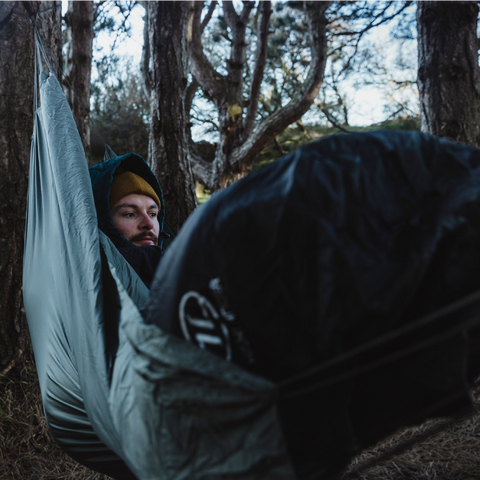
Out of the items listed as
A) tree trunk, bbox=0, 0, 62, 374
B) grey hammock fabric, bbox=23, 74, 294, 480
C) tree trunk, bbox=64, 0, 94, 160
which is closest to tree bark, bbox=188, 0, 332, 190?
tree trunk, bbox=64, 0, 94, 160

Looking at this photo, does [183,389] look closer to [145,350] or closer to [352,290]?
[145,350]

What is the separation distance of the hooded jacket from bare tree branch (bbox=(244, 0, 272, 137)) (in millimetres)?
3889

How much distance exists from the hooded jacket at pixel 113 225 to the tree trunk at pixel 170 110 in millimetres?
794

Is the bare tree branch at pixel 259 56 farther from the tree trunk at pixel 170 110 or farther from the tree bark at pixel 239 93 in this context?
the tree trunk at pixel 170 110

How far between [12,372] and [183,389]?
1.33m

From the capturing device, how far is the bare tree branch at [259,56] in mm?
4895

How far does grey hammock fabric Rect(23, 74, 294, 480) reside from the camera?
0.54 meters

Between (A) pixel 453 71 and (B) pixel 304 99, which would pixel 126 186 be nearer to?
(A) pixel 453 71

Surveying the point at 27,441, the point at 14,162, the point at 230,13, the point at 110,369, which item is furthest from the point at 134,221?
the point at 230,13

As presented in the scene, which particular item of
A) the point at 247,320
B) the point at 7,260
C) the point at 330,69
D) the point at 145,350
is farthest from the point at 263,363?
the point at 330,69

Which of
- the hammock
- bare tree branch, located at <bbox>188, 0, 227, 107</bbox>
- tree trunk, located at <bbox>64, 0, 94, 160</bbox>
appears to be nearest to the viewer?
the hammock

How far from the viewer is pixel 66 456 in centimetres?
156

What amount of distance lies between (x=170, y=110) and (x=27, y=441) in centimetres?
182

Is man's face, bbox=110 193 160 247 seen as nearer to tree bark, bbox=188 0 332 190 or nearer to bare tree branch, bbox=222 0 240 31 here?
tree bark, bbox=188 0 332 190
